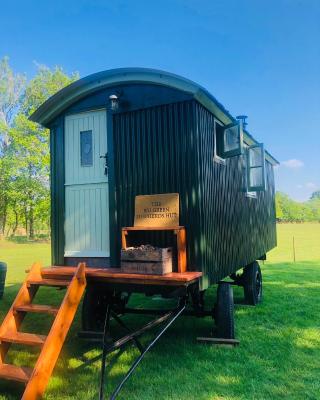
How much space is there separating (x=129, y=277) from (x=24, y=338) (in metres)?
1.22

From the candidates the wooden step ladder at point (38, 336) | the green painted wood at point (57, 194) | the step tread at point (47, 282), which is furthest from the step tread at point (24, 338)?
the green painted wood at point (57, 194)

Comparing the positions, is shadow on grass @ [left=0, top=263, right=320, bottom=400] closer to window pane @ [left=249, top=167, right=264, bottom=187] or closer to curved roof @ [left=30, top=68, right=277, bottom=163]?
window pane @ [left=249, top=167, right=264, bottom=187]

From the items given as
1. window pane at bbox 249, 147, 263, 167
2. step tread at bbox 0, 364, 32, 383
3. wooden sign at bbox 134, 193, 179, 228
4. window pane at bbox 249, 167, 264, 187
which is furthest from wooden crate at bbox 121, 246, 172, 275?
window pane at bbox 249, 147, 263, 167

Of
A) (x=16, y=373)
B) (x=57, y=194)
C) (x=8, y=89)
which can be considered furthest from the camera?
(x=8, y=89)

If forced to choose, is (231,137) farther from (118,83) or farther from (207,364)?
(207,364)

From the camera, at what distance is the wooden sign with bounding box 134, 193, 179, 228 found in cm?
425

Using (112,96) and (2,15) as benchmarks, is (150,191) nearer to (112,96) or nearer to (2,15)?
(112,96)

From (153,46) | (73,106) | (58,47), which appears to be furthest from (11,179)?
(73,106)

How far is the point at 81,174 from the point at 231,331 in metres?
3.10

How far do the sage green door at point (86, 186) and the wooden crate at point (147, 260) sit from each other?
0.91 metres

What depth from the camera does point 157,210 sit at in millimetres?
4363

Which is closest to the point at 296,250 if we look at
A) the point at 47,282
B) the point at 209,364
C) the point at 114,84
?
the point at 209,364

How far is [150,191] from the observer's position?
457 centimetres

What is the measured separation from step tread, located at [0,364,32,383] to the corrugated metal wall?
191 cm
